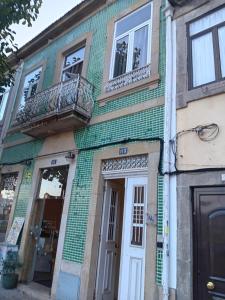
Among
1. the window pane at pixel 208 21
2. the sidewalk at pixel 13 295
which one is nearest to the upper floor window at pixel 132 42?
the window pane at pixel 208 21

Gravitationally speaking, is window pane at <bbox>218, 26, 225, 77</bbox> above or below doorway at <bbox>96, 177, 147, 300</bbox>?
above

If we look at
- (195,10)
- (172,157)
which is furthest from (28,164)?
(195,10)

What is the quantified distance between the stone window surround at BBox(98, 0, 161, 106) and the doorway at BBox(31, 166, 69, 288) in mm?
2309

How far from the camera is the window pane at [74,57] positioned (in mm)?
8412

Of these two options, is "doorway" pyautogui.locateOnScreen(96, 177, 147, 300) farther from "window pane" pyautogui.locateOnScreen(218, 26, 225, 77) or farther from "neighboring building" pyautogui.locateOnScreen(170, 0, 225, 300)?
"window pane" pyautogui.locateOnScreen(218, 26, 225, 77)

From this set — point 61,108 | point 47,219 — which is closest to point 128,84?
point 61,108

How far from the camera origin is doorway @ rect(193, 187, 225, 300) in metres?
3.80

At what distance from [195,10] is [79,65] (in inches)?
156

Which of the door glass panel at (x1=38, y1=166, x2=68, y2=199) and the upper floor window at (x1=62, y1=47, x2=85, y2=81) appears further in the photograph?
the upper floor window at (x1=62, y1=47, x2=85, y2=81)

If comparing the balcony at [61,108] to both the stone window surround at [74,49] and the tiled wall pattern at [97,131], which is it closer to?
the tiled wall pattern at [97,131]

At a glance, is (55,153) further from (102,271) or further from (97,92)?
(102,271)

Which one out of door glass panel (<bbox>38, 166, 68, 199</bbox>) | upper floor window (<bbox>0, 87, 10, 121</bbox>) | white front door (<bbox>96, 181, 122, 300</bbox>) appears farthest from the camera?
upper floor window (<bbox>0, 87, 10, 121</bbox>)

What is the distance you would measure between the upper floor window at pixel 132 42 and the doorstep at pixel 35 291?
17.8ft

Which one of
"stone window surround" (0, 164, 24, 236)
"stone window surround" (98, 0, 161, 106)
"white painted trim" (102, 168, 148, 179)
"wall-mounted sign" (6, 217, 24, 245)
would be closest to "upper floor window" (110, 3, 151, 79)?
"stone window surround" (98, 0, 161, 106)
